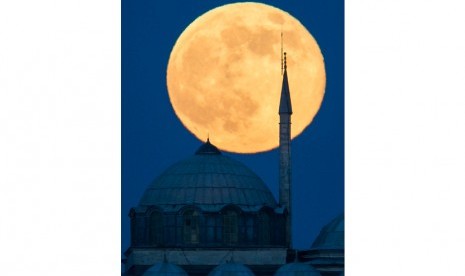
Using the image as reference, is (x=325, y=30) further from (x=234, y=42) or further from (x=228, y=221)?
(x=228, y=221)

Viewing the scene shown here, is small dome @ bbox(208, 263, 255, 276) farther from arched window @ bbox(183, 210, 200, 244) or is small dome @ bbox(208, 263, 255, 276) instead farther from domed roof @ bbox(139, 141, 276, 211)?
arched window @ bbox(183, 210, 200, 244)

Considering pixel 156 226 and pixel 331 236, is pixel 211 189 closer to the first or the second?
pixel 156 226

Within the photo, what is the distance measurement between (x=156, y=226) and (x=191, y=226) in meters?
0.83

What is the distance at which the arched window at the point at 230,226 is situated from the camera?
49312mm

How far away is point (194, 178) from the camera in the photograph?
4947cm

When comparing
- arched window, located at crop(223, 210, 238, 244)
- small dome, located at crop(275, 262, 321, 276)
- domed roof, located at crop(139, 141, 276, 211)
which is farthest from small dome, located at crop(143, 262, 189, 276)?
arched window, located at crop(223, 210, 238, 244)

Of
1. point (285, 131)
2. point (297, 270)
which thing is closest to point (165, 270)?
point (297, 270)

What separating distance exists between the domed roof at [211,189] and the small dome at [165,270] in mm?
1561

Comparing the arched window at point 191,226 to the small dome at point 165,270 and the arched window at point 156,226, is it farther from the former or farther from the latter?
the small dome at point 165,270

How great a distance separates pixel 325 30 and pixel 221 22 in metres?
2.47

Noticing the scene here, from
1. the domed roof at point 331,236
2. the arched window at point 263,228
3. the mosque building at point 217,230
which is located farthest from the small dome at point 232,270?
the arched window at point 263,228

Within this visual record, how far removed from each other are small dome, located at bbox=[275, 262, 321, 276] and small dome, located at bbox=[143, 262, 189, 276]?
218 centimetres

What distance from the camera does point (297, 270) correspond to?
45.3 metres

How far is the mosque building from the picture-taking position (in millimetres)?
45625
